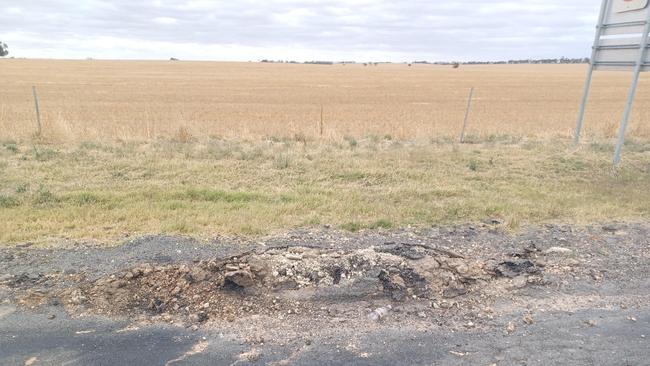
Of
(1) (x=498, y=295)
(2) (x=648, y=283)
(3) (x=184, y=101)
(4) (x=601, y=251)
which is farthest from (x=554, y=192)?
(3) (x=184, y=101)

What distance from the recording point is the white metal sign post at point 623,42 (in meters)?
9.68

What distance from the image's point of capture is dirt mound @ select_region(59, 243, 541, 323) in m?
4.05

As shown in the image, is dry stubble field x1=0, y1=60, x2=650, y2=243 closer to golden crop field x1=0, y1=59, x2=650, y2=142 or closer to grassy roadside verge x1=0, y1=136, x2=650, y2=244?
grassy roadside verge x1=0, y1=136, x2=650, y2=244

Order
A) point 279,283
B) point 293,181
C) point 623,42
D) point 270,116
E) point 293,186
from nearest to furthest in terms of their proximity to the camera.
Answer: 1. point 279,283
2. point 293,186
3. point 293,181
4. point 623,42
5. point 270,116

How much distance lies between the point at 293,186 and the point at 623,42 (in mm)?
7960

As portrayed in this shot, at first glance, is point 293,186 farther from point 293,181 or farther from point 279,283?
point 279,283

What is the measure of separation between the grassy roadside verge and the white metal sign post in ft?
5.85

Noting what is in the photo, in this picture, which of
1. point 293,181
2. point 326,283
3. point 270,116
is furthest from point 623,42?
point 270,116

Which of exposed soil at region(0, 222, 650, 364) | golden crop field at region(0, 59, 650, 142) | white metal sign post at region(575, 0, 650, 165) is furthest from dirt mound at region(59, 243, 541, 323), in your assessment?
golden crop field at region(0, 59, 650, 142)

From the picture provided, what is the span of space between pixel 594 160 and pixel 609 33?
118 inches

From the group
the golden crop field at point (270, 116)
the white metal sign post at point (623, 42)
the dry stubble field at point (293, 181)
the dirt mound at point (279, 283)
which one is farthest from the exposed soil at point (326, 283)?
the golden crop field at point (270, 116)

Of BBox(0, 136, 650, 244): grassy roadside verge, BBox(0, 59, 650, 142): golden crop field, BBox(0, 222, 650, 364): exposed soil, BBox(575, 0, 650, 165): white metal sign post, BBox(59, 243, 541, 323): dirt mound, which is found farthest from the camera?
BBox(0, 59, 650, 142): golden crop field

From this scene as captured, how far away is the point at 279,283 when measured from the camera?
434 centimetres

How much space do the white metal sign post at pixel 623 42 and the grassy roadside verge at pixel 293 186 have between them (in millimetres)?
1782
